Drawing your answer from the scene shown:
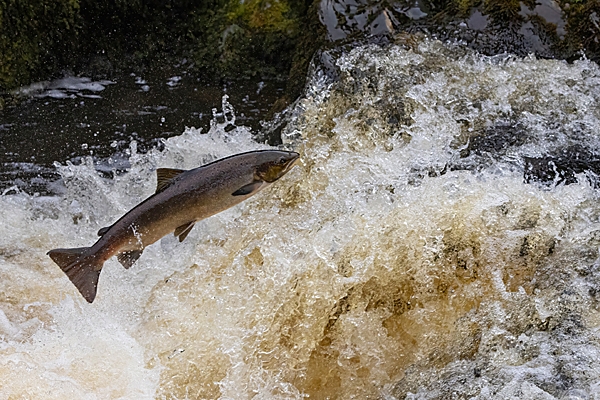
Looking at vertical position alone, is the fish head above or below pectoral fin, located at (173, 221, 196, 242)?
above

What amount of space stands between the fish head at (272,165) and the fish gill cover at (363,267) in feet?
2.30

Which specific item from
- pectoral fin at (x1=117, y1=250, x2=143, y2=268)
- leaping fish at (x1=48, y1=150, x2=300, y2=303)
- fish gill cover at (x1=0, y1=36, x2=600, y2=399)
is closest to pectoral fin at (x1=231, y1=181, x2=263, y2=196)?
leaping fish at (x1=48, y1=150, x2=300, y2=303)

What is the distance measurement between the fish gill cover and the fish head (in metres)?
0.70

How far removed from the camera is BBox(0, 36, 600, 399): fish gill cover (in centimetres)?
320

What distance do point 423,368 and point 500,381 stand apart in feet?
1.52

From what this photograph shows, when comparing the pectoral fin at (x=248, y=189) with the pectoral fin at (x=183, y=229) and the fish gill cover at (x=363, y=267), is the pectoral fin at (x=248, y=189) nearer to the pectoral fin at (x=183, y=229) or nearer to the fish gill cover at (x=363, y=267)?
the pectoral fin at (x=183, y=229)

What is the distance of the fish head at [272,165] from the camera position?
304cm

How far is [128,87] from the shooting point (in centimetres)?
570

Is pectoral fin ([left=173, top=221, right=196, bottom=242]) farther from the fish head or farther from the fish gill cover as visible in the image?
the fish gill cover

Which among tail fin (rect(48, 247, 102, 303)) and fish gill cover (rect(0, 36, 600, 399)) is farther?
fish gill cover (rect(0, 36, 600, 399))

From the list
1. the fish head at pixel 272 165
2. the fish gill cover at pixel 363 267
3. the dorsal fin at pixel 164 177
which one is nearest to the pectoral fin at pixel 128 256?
the dorsal fin at pixel 164 177

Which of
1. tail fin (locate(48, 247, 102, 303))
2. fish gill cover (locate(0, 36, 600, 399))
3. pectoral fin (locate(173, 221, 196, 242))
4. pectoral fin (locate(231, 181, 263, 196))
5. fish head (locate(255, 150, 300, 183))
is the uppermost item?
fish head (locate(255, 150, 300, 183))

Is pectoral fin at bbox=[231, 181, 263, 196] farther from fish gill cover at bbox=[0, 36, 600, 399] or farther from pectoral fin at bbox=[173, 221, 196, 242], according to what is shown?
fish gill cover at bbox=[0, 36, 600, 399]

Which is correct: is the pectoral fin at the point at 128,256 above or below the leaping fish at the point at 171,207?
below
